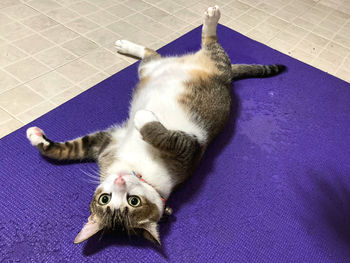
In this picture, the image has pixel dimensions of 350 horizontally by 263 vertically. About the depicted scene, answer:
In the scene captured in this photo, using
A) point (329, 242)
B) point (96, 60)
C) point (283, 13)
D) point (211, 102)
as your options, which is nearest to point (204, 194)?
point (211, 102)

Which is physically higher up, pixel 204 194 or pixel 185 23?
pixel 185 23

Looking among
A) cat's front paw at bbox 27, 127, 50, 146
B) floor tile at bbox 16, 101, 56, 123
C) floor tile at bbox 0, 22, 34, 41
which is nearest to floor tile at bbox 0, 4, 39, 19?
floor tile at bbox 0, 22, 34, 41

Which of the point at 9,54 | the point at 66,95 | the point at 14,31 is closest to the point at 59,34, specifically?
the point at 14,31

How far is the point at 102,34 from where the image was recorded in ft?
9.22

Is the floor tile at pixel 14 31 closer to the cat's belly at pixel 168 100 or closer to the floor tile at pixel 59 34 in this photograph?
the floor tile at pixel 59 34

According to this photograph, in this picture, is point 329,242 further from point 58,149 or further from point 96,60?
point 96,60

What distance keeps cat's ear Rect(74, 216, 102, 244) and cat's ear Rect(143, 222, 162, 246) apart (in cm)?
23

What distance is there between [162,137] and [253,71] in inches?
52.0

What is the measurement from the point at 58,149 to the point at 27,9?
178 cm

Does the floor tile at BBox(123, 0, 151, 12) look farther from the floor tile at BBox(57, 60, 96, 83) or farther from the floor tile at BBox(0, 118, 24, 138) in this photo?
the floor tile at BBox(0, 118, 24, 138)

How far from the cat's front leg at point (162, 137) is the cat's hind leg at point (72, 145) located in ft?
1.22

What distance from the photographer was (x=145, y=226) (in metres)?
1.54

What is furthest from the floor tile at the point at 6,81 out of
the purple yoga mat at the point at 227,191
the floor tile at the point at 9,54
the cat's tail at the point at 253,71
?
the cat's tail at the point at 253,71

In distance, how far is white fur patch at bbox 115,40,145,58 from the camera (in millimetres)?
2607
